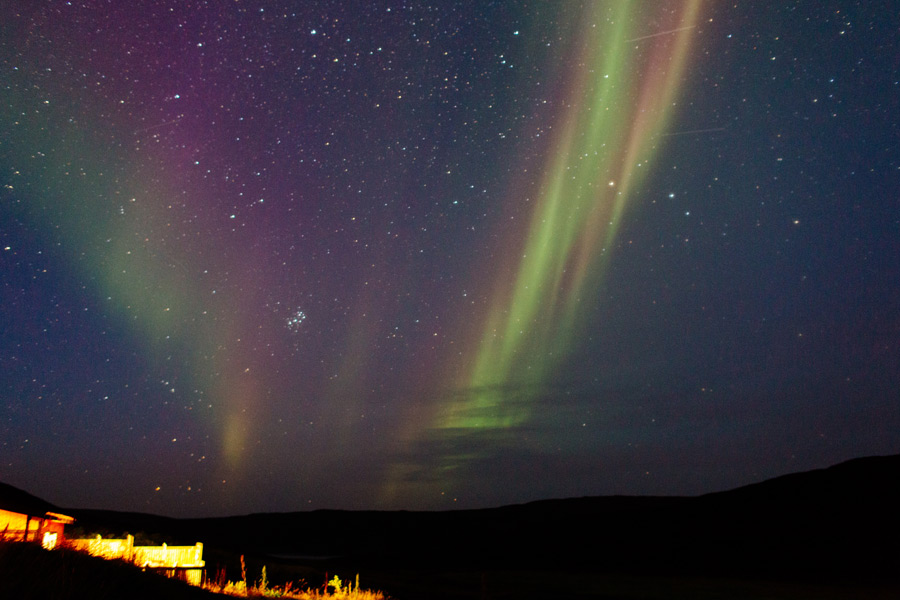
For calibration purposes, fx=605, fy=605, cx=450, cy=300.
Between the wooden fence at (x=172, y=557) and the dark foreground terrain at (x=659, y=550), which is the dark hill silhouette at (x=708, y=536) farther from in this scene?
the wooden fence at (x=172, y=557)

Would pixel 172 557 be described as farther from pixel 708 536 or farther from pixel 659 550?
pixel 708 536

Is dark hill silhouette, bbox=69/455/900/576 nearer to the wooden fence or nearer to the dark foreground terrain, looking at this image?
the dark foreground terrain

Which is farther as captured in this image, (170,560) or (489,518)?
(489,518)

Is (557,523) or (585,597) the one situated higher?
(557,523)

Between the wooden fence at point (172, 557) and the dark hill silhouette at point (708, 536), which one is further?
the dark hill silhouette at point (708, 536)

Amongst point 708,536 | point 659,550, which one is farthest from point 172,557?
point 708,536

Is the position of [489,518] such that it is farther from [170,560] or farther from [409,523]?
[170,560]

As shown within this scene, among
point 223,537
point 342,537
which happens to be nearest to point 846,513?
point 342,537

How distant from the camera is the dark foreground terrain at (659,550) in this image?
25.3 metres

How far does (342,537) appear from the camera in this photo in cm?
9294

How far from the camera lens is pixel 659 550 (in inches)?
1839

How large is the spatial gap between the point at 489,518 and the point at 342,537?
23.9 metres

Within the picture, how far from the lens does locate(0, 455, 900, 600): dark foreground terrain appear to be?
25.3m

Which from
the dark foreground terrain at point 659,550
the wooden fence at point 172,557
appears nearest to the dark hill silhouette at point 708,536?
the dark foreground terrain at point 659,550
